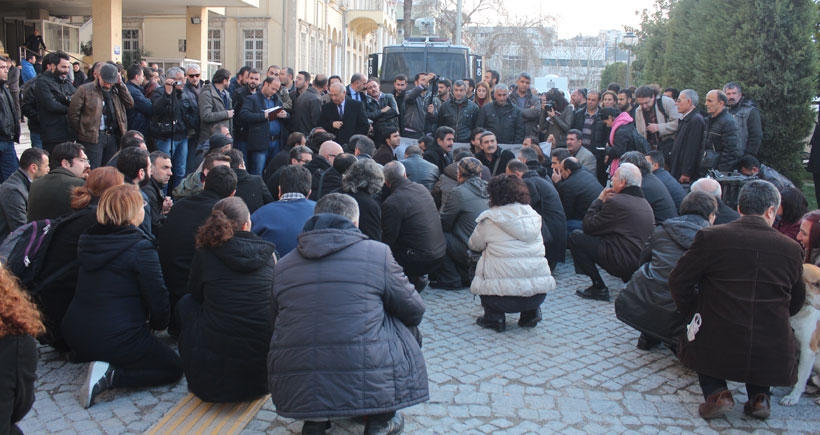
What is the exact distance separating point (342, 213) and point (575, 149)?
7.02 meters

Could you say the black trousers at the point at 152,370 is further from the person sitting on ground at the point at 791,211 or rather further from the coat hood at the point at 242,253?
the person sitting on ground at the point at 791,211

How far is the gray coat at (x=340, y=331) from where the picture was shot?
395cm

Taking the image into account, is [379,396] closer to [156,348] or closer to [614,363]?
[156,348]

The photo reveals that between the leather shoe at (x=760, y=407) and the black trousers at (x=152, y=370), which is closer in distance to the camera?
the leather shoe at (x=760, y=407)

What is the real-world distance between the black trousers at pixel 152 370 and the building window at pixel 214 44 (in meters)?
28.0

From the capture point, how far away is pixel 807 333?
5.03 meters

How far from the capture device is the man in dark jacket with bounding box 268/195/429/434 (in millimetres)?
3949

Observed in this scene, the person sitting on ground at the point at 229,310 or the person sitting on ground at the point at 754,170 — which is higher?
the person sitting on ground at the point at 754,170

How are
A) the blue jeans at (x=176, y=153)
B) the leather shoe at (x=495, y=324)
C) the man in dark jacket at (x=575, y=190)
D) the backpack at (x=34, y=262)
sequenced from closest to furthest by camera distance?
the backpack at (x=34, y=262)
the leather shoe at (x=495, y=324)
the man in dark jacket at (x=575, y=190)
the blue jeans at (x=176, y=153)

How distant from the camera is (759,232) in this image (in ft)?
15.2

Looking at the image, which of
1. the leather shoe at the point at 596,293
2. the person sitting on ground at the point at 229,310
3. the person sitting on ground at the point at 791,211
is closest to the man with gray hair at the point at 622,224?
the leather shoe at the point at 596,293

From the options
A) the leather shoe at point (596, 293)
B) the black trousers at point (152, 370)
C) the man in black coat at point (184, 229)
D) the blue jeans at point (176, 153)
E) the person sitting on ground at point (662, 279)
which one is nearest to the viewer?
the black trousers at point (152, 370)

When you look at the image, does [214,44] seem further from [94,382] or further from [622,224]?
[94,382]

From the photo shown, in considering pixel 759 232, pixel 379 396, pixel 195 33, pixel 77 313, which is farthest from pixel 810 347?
pixel 195 33
